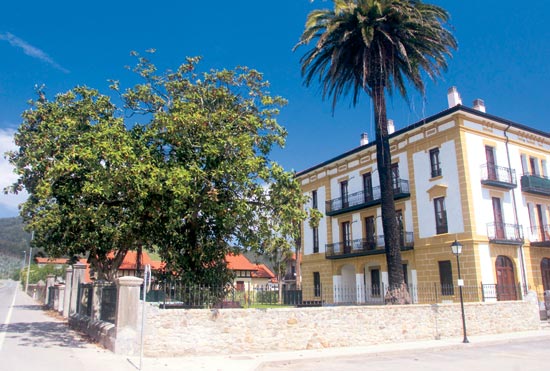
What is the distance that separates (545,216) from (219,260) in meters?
23.0

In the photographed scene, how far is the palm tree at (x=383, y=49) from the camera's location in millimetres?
18297

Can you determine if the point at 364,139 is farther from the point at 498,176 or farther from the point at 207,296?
the point at 207,296

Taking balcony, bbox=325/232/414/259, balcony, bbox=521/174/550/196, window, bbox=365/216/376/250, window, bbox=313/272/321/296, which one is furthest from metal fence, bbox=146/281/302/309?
window, bbox=313/272/321/296

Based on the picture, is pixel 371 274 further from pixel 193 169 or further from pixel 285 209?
pixel 193 169

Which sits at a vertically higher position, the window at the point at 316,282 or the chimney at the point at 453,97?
the chimney at the point at 453,97

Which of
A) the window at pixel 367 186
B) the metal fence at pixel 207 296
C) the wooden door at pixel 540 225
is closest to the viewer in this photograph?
the metal fence at pixel 207 296

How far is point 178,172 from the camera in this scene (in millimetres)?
12086

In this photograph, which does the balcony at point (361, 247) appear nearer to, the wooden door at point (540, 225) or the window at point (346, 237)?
the window at point (346, 237)

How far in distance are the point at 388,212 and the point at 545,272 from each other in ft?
49.2

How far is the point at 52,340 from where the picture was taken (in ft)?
47.5

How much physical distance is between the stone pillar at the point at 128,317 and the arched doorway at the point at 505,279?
1991cm

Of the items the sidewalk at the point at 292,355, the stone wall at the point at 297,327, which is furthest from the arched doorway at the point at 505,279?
the sidewalk at the point at 292,355

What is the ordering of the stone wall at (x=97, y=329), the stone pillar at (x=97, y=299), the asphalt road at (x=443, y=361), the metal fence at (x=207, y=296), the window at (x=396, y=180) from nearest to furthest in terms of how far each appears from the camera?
the asphalt road at (x=443, y=361) → the stone wall at (x=97, y=329) → the metal fence at (x=207, y=296) → the stone pillar at (x=97, y=299) → the window at (x=396, y=180)

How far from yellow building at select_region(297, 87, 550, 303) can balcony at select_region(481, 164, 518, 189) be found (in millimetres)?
60
